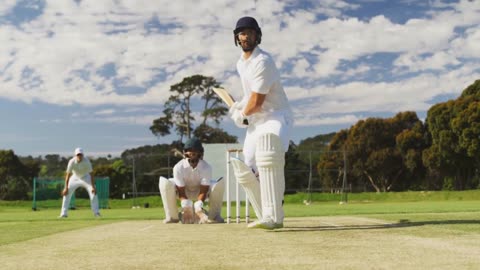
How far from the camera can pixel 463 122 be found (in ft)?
149

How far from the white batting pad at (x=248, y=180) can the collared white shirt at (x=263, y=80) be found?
686 mm

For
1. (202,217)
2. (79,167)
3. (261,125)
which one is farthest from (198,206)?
(79,167)

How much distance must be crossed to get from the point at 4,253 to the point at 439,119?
1834 inches

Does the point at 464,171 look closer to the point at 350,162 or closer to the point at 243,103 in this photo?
the point at 350,162

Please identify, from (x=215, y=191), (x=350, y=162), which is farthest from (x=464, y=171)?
(x=215, y=191)

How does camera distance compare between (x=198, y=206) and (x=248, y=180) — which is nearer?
(x=248, y=180)

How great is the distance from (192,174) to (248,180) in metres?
2.61

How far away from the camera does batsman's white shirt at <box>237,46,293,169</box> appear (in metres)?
6.85

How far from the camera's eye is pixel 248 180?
704 cm

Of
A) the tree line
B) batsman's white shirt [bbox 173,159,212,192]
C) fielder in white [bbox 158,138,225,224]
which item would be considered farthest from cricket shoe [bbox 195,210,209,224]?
the tree line

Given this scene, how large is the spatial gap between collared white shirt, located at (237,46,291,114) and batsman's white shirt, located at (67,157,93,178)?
32.1 feet

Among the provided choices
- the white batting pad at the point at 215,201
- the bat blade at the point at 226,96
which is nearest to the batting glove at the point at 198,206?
the white batting pad at the point at 215,201

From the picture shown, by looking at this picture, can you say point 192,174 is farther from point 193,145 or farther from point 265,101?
point 265,101

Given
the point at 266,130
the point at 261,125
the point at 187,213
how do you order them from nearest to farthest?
1. the point at 266,130
2. the point at 261,125
3. the point at 187,213
